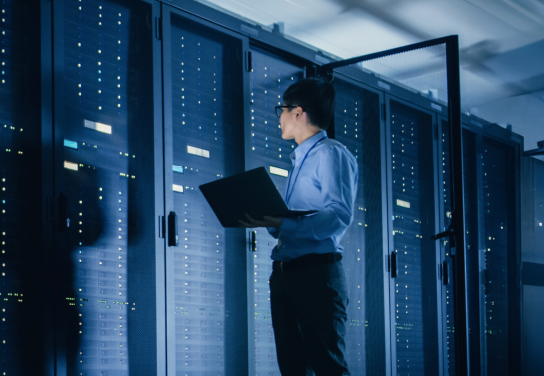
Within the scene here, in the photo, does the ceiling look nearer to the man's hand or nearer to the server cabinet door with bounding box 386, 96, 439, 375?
the server cabinet door with bounding box 386, 96, 439, 375

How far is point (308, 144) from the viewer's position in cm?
190

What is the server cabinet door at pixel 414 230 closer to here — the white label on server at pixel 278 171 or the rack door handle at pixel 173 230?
the white label on server at pixel 278 171

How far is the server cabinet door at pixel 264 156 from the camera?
9.02 ft

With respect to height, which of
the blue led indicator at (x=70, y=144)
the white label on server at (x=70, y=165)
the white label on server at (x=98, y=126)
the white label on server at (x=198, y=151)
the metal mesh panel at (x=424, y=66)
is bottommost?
the white label on server at (x=70, y=165)

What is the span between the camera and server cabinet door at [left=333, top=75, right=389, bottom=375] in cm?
339

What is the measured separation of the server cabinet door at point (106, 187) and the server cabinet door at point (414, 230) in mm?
1933

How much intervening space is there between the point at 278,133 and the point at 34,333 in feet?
5.43

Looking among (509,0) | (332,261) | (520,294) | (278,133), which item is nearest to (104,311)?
(332,261)

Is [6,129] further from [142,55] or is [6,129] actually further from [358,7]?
[358,7]

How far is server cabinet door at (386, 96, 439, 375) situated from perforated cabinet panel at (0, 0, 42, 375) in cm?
243

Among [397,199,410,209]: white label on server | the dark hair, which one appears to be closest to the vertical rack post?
the dark hair

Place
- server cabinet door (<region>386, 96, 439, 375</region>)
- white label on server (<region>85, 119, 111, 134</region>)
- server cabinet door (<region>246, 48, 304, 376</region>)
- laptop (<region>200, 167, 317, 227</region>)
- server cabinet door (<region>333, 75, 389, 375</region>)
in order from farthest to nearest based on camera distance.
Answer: server cabinet door (<region>386, 96, 439, 375</region>)
server cabinet door (<region>333, 75, 389, 375</region>)
server cabinet door (<region>246, 48, 304, 376</region>)
white label on server (<region>85, 119, 111, 134</region>)
laptop (<region>200, 167, 317, 227</region>)

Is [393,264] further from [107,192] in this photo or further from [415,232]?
[107,192]

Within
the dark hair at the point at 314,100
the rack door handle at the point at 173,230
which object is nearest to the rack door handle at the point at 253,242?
the rack door handle at the point at 173,230
